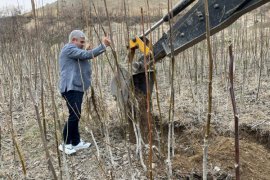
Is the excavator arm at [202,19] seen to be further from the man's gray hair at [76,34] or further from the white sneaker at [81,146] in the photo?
the white sneaker at [81,146]

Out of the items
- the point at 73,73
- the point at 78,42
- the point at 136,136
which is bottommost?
the point at 136,136

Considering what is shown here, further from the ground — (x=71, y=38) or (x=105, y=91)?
(x=71, y=38)

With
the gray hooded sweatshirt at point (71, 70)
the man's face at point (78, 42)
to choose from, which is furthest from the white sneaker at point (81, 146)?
the man's face at point (78, 42)

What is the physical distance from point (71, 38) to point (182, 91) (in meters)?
2.74

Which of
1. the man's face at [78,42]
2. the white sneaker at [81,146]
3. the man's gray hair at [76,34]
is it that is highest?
the man's gray hair at [76,34]

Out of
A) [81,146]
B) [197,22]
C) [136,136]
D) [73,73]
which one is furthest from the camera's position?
[81,146]

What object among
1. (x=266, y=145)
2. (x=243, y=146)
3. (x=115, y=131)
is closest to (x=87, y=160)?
(x=115, y=131)

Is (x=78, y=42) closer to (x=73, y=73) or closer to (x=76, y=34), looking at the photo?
(x=76, y=34)

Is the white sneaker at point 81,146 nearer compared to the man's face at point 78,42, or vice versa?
the man's face at point 78,42

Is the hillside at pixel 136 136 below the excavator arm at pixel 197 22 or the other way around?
below

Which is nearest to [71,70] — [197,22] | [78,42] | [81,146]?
[78,42]

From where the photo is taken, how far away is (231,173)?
2.91 metres

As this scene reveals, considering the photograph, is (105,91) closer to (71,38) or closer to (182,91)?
(182,91)

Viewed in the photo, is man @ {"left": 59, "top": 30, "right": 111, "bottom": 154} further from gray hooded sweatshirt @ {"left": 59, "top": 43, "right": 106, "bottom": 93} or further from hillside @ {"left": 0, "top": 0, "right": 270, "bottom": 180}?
hillside @ {"left": 0, "top": 0, "right": 270, "bottom": 180}
